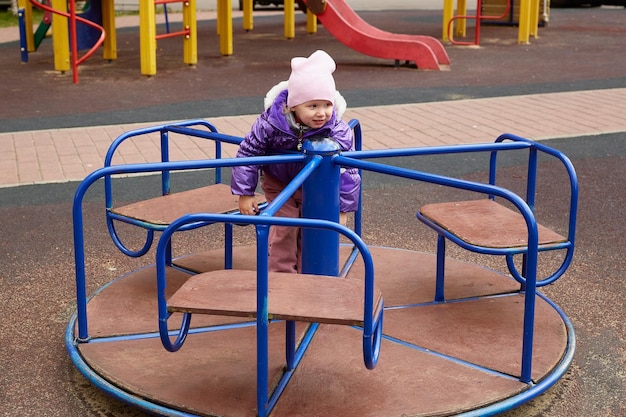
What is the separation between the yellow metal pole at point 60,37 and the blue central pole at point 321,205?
26.2 feet

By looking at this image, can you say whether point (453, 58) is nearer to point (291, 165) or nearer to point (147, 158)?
point (147, 158)

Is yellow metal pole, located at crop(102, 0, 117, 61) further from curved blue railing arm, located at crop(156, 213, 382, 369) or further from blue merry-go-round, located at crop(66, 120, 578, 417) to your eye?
curved blue railing arm, located at crop(156, 213, 382, 369)

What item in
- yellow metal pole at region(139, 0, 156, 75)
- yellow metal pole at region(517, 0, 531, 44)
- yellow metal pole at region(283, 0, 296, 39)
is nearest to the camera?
yellow metal pole at region(139, 0, 156, 75)

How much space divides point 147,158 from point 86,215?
3.91ft

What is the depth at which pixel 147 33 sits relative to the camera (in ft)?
33.9

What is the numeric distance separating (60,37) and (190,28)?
1608mm

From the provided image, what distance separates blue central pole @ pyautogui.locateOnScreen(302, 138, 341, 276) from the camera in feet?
11.1

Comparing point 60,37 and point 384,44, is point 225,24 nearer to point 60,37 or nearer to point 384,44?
point 384,44

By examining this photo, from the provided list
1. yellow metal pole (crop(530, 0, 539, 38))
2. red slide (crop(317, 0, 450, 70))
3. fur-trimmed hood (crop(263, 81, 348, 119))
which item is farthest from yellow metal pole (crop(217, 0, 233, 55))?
fur-trimmed hood (crop(263, 81, 348, 119))

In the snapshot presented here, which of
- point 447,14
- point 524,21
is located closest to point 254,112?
point 447,14

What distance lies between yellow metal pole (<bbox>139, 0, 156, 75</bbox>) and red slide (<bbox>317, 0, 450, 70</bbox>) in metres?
2.63

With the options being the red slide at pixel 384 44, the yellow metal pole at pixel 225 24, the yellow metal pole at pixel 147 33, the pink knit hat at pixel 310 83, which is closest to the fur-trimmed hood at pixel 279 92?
the pink knit hat at pixel 310 83

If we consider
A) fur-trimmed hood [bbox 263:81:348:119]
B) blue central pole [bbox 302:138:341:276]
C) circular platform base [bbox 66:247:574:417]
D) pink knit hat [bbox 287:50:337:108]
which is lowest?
circular platform base [bbox 66:247:574:417]

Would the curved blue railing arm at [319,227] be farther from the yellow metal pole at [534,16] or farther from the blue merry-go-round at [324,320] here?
the yellow metal pole at [534,16]
